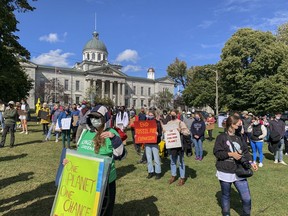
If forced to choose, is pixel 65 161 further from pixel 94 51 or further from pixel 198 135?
pixel 94 51

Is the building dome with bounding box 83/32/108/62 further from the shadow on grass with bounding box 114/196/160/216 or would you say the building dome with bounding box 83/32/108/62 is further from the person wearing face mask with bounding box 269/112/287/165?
the shadow on grass with bounding box 114/196/160/216

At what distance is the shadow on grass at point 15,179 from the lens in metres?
7.21

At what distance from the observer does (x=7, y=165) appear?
909cm

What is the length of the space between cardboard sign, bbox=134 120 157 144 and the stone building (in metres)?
66.4

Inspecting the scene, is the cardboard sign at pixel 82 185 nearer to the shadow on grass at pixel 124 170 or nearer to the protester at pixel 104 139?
the protester at pixel 104 139

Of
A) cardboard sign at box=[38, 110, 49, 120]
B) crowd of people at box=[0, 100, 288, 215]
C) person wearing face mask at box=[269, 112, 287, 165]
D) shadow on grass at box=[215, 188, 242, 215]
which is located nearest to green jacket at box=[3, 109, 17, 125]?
crowd of people at box=[0, 100, 288, 215]

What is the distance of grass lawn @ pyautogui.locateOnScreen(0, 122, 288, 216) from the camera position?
5.89m

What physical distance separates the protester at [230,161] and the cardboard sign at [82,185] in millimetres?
2275

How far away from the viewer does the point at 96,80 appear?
91.9 meters

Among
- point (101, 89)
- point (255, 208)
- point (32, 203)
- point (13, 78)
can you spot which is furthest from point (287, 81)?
point (101, 89)

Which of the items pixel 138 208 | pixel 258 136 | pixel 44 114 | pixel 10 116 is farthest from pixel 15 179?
pixel 258 136

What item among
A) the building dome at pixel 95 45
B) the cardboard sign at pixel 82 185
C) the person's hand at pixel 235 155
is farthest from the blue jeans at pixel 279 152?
the building dome at pixel 95 45

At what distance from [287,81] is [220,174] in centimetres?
3511

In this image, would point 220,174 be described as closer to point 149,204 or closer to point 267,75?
point 149,204
